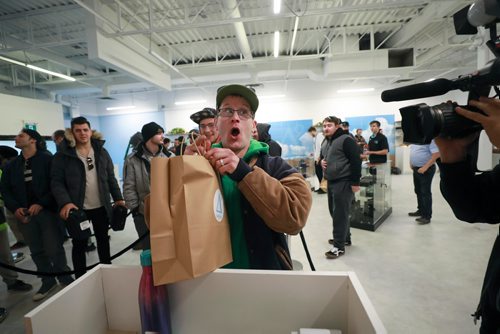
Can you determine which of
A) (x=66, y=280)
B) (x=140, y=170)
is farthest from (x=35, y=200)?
(x=140, y=170)

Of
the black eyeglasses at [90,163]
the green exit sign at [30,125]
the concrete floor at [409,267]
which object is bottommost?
the concrete floor at [409,267]

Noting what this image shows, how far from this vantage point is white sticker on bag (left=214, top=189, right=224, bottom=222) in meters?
0.76

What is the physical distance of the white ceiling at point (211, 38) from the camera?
4.38 m

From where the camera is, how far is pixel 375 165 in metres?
4.41

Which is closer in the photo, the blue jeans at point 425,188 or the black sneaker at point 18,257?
the black sneaker at point 18,257

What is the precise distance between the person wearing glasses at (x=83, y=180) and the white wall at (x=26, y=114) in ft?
20.1

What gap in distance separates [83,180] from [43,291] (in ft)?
4.24

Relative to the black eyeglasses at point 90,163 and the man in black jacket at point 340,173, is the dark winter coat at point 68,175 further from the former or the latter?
the man in black jacket at point 340,173

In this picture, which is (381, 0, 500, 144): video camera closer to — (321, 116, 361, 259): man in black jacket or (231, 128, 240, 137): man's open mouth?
(231, 128, 240, 137): man's open mouth


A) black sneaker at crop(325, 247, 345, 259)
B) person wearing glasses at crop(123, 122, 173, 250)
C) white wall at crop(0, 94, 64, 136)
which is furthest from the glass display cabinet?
white wall at crop(0, 94, 64, 136)

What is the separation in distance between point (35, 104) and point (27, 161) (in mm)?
6622

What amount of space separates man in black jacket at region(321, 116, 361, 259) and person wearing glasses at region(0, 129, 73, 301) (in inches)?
116

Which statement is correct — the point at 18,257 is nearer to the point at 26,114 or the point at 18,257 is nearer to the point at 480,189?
the point at 480,189

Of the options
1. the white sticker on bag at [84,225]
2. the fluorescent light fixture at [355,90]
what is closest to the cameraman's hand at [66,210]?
the white sticker on bag at [84,225]
